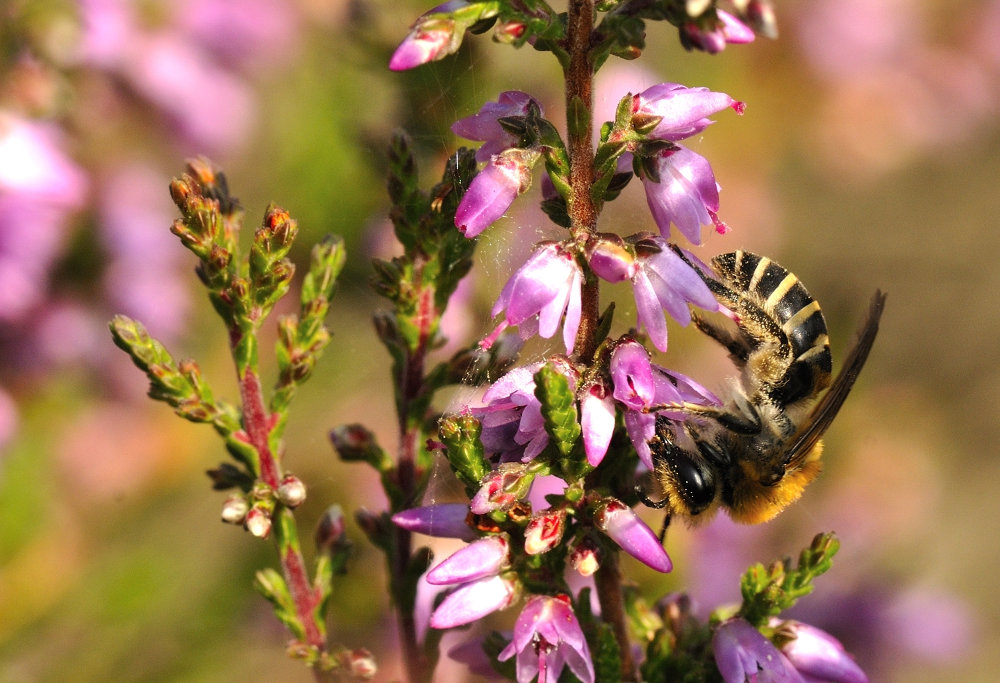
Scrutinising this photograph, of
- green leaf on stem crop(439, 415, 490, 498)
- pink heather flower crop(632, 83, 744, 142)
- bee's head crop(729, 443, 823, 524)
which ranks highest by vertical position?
pink heather flower crop(632, 83, 744, 142)

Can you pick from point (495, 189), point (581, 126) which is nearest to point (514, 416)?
point (495, 189)

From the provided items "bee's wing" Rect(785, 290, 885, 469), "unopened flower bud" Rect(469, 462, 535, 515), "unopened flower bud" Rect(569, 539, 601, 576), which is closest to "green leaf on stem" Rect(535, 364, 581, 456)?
"unopened flower bud" Rect(469, 462, 535, 515)

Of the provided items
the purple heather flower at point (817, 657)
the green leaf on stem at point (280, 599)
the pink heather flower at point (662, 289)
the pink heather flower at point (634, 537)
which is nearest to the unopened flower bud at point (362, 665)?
the green leaf on stem at point (280, 599)

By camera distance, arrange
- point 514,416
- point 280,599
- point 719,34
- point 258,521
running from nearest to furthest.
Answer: point 719,34 < point 514,416 < point 258,521 < point 280,599

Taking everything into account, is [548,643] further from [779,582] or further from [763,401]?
[763,401]

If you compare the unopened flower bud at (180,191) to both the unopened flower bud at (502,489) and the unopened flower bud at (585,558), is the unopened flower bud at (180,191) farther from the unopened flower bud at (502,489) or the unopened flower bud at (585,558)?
the unopened flower bud at (585,558)

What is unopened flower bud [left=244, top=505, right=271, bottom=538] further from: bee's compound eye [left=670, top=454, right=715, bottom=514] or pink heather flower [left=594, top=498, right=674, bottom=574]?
bee's compound eye [left=670, top=454, right=715, bottom=514]
